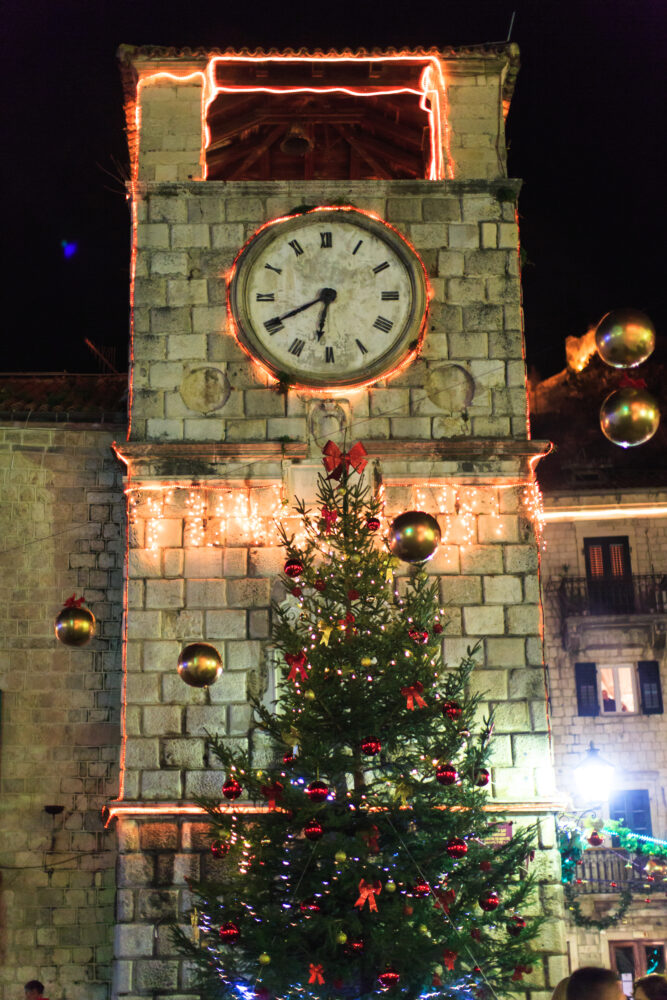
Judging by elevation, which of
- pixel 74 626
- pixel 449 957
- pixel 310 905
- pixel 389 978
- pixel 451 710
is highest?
pixel 74 626

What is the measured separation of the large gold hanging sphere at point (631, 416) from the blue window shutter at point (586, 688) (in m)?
13.7

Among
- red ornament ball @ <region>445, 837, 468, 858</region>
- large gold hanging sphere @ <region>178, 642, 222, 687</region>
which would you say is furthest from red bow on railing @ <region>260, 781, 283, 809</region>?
large gold hanging sphere @ <region>178, 642, 222, 687</region>

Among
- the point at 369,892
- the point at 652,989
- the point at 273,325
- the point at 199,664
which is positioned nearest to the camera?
the point at 652,989

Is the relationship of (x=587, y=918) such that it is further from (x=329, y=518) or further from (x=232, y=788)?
(x=329, y=518)

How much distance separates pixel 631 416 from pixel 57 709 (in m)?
7.10

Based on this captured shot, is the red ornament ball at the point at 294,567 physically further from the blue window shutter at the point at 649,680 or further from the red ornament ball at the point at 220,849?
the blue window shutter at the point at 649,680

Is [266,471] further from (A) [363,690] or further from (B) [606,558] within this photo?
(B) [606,558]

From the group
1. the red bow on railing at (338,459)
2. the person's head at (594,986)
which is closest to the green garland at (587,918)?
the red bow on railing at (338,459)

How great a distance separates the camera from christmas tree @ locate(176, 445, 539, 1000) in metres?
7.71

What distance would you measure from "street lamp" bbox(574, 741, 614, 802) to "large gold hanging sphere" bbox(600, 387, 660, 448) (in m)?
13.7

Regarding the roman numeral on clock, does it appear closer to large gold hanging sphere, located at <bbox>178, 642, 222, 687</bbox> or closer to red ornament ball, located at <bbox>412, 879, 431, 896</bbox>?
large gold hanging sphere, located at <bbox>178, 642, 222, 687</bbox>

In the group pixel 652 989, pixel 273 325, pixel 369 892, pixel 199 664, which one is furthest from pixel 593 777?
pixel 652 989

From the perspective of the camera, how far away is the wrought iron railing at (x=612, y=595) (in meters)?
22.0

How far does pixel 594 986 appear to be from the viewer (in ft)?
15.1
